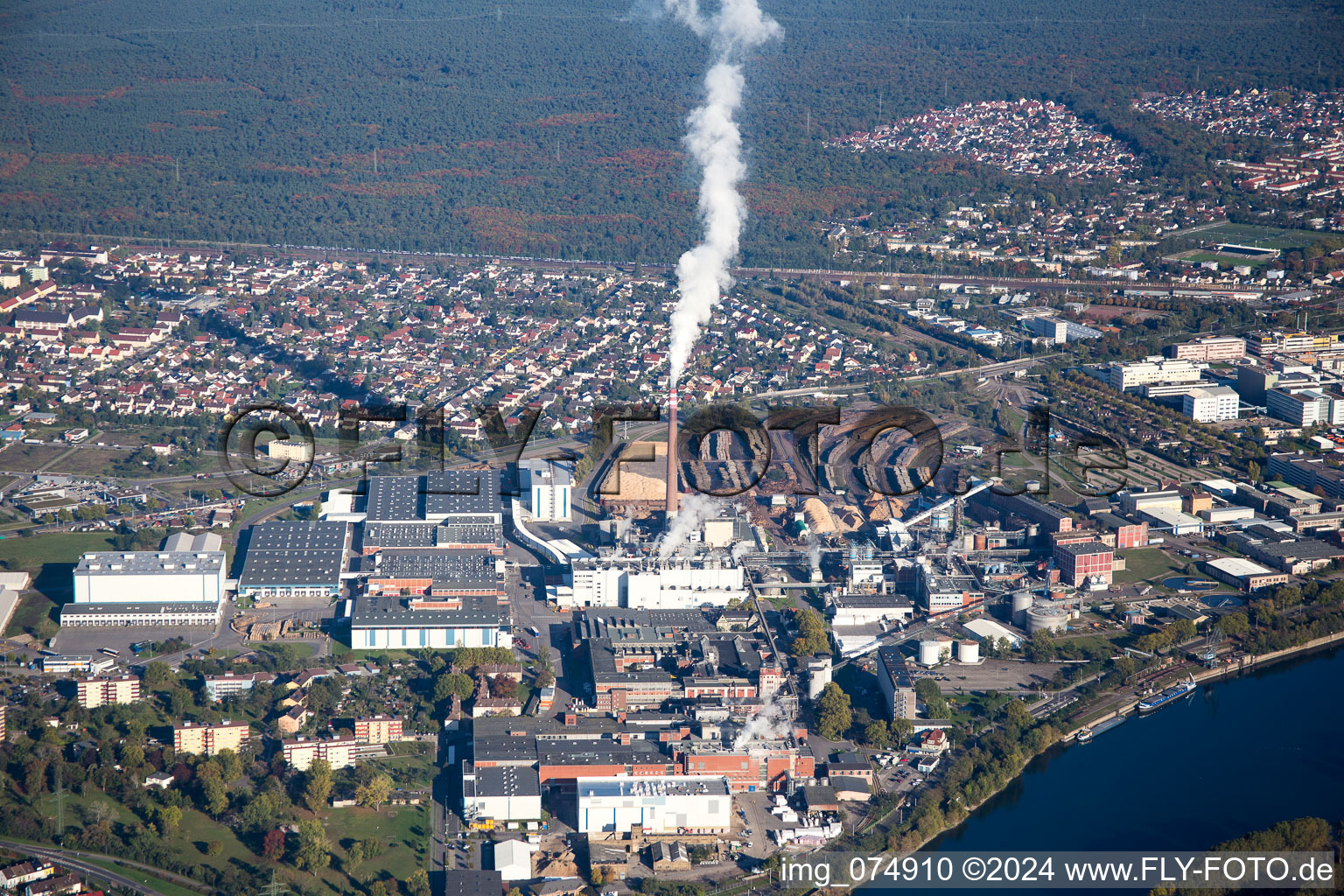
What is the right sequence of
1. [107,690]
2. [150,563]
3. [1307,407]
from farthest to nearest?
[1307,407] < [150,563] < [107,690]

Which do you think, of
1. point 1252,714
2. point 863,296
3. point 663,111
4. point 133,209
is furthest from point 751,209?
point 1252,714

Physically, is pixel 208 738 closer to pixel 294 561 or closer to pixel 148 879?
pixel 148 879

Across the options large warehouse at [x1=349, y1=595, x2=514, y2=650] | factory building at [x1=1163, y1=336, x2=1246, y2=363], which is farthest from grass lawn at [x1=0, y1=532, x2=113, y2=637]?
factory building at [x1=1163, y1=336, x2=1246, y2=363]

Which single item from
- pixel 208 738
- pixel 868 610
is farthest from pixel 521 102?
pixel 208 738

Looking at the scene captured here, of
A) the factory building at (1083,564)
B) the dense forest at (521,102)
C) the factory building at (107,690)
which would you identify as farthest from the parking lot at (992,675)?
the dense forest at (521,102)

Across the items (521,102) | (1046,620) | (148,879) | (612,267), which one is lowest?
(148,879)

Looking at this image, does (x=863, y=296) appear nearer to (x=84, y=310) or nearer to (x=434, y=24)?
(x=84, y=310)

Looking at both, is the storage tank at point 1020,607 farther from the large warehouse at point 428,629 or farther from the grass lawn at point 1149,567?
the large warehouse at point 428,629
